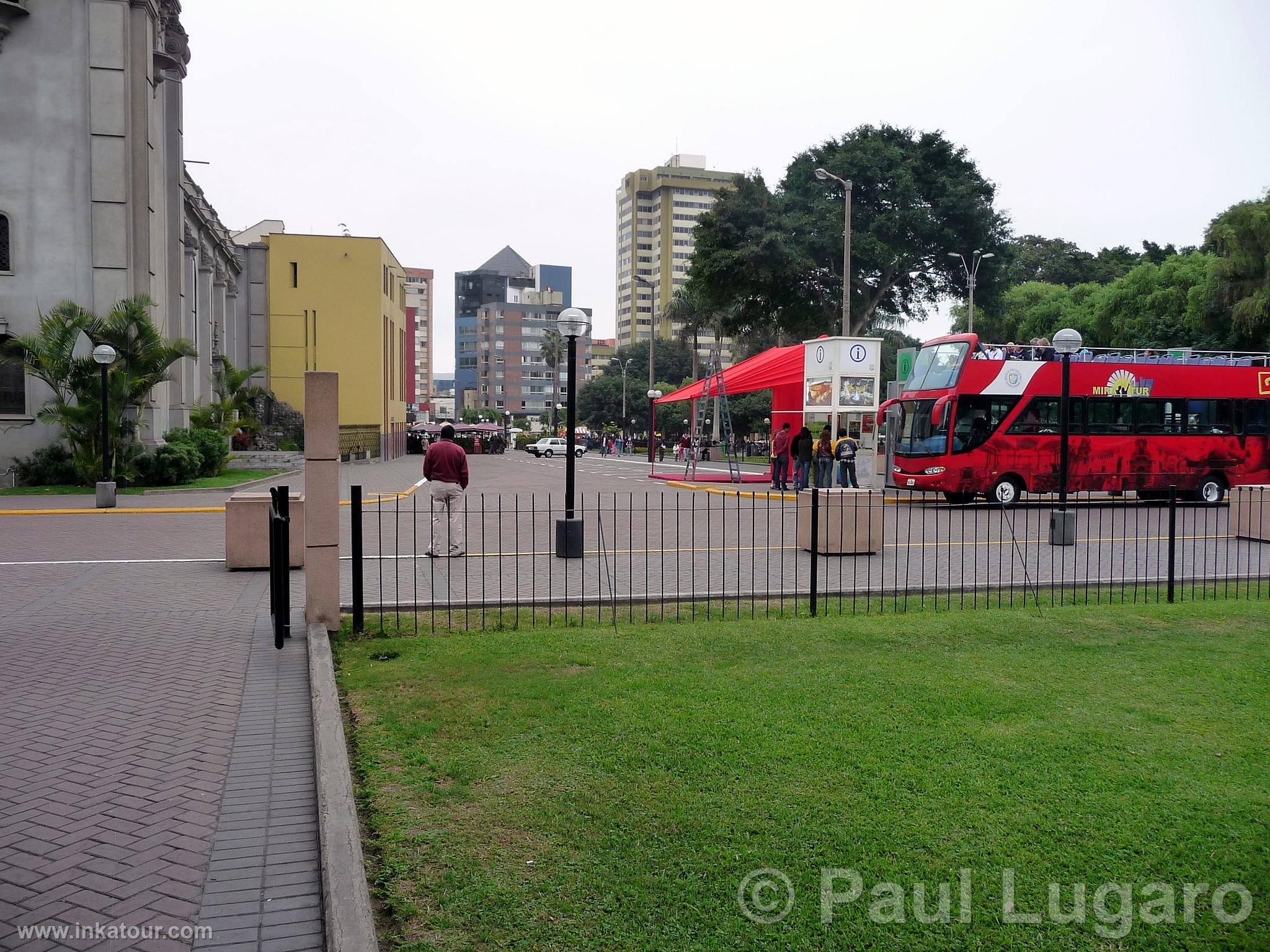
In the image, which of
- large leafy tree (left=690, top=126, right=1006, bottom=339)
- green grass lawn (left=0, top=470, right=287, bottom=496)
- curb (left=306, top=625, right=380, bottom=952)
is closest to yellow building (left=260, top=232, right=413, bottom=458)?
large leafy tree (left=690, top=126, right=1006, bottom=339)

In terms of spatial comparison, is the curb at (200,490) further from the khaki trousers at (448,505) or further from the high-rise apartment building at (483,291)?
the high-rise apartment building at (483,291)

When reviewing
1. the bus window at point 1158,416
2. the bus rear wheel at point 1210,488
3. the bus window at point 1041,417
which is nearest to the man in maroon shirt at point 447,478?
the bus window at point 1041,417

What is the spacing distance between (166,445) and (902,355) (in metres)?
20.8

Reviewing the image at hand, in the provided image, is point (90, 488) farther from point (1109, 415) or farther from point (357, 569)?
point (1109, 415)

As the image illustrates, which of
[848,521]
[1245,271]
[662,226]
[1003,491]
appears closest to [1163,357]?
[1003,491]

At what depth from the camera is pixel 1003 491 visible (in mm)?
23000

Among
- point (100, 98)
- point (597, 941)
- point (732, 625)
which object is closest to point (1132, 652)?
point (732, 625)

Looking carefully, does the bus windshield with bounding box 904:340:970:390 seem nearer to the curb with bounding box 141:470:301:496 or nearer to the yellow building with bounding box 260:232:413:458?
the curb with bounding box 141:470:301:496

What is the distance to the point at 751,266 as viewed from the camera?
145 feet

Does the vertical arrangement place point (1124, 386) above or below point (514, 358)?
below

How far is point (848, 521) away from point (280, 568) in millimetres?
8457

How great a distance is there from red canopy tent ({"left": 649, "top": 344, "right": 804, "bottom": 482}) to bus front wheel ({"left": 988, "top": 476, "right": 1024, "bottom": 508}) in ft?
26.5

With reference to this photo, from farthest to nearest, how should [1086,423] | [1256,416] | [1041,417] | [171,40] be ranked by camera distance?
1. [171,40]
2. [1256,416]
3. [1086,423]
4. [1041,417]

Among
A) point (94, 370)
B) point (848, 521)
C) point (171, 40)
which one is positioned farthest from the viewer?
point (171, 40)
